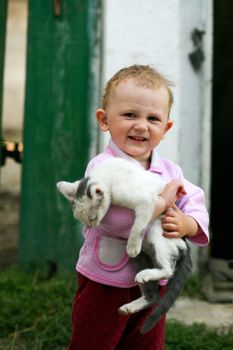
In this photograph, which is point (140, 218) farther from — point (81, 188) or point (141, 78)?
point (141, 78)

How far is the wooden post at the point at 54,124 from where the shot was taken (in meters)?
4.68

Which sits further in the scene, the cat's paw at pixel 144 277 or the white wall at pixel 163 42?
the white wall at pixel 163 42

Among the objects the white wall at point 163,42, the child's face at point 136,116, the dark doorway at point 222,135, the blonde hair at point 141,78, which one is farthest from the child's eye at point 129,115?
the dark doorway at point 222,135

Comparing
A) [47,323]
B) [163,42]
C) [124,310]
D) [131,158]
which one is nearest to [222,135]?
[163,42]

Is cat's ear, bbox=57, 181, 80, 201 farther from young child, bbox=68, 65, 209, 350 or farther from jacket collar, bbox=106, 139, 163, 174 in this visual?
jacket collar, bbox=106, 139, 163, 174

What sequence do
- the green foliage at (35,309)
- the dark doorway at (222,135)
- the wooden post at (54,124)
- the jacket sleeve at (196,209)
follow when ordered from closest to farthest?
the jacket sleeve at (196,209) < the green foliage at (35,309) < the wooden post at (54,124) < the dark doorway at (222,135)

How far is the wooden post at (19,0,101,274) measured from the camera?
15.3 feet

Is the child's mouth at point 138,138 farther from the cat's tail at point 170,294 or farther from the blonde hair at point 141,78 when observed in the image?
the cat's tail at point 170,294

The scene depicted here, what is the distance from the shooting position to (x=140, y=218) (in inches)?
92.0

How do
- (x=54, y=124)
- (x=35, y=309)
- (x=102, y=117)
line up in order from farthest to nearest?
(x=54, y=124), (x=35, y=309), (x=102, y=117)

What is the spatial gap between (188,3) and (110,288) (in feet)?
8.24

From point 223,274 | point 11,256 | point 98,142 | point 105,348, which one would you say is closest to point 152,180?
point 105,348

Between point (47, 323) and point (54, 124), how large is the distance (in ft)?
4.45

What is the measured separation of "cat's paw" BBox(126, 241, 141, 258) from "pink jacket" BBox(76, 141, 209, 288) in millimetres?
144
